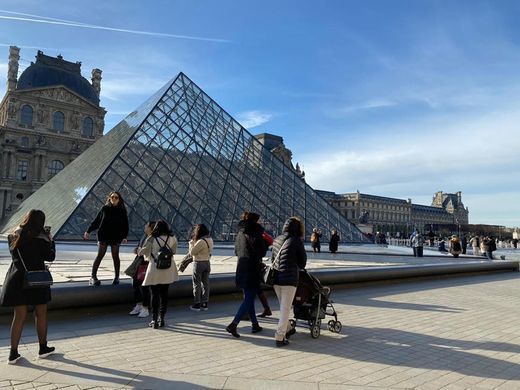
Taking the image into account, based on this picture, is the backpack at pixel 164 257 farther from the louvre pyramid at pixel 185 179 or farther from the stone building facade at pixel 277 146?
the stone building facade at pixel 277 146

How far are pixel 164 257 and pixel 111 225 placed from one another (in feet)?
3.44

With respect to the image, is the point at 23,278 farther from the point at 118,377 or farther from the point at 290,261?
the point at 290,261

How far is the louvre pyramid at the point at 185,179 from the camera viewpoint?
51.0 feet

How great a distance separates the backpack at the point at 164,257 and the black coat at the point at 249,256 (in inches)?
29.5

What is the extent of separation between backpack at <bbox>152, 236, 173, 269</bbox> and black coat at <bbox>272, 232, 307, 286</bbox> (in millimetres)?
1186

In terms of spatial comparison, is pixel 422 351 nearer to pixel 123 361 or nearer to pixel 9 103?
pixel 123 361

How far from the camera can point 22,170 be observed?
176 ft

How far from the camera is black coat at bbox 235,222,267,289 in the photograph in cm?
450

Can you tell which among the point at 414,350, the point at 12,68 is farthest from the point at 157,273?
the point at 12,68

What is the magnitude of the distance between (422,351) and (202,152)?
16.9 metres

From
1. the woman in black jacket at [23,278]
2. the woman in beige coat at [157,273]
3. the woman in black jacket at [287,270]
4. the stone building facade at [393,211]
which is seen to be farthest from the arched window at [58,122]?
the woman in black jacket at [287,270]

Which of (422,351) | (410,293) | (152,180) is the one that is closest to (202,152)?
(152,180)

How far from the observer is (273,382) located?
9.96 feet

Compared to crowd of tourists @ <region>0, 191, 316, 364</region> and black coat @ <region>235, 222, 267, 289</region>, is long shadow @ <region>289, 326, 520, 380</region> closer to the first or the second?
crowd of tourists @ <region>0, 191, 316, 364</region>
